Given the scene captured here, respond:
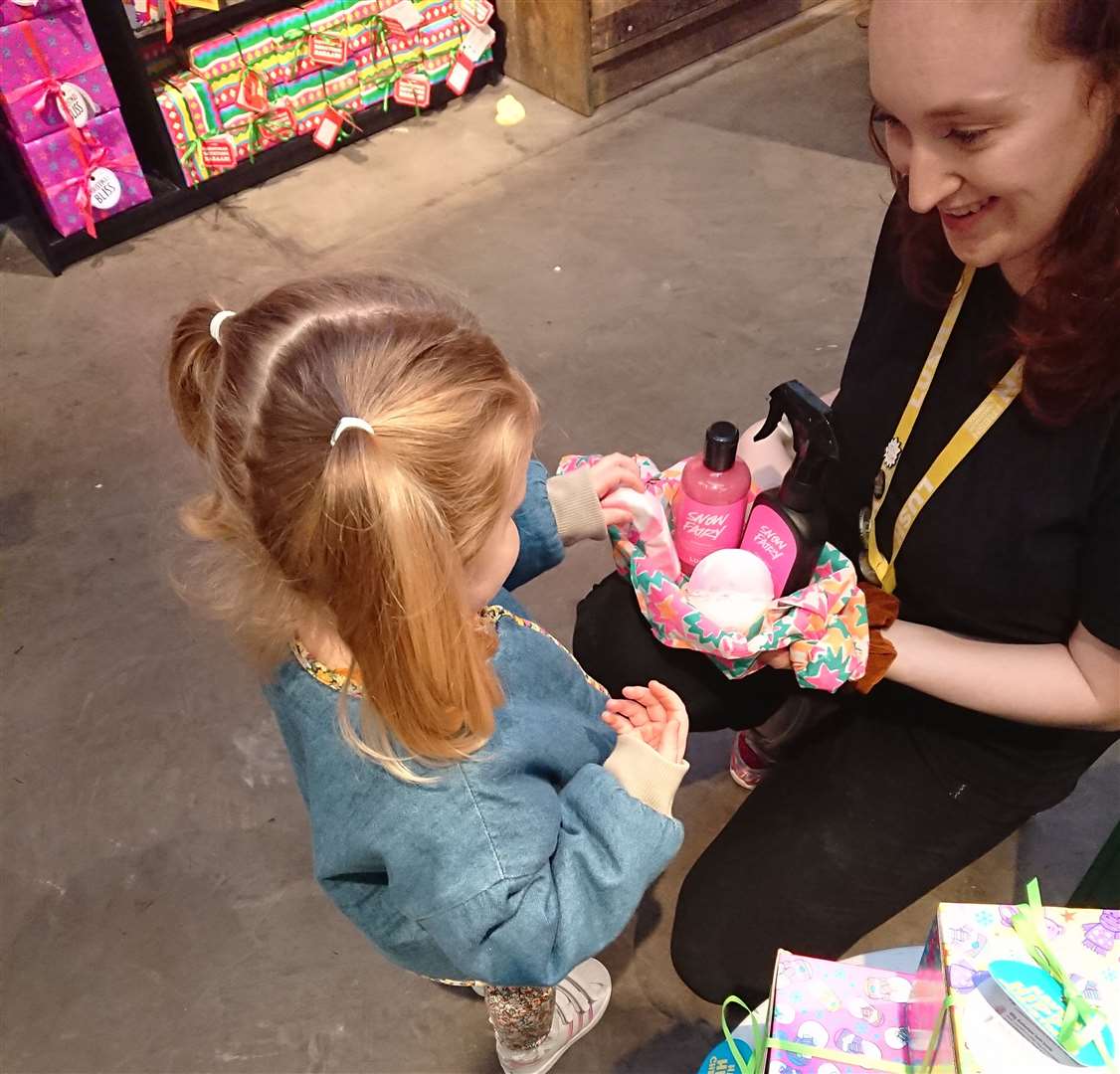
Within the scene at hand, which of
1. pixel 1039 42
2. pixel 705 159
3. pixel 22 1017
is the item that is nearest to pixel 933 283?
pixel 1039 42

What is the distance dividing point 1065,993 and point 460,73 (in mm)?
2819

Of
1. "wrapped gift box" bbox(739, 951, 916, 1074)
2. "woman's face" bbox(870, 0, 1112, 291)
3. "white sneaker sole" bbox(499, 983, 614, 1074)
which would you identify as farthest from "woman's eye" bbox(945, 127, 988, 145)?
"white sneaker sole" bbox(499, 983, 614, 1074)

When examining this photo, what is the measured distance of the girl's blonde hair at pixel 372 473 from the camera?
719 mm

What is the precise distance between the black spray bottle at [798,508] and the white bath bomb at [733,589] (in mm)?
15

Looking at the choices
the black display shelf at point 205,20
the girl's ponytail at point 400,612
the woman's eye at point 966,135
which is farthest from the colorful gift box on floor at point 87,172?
the woman's eye at point 966,135

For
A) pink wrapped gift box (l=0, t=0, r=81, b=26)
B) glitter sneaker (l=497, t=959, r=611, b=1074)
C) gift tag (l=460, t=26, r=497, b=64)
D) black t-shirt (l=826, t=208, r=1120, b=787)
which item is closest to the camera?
black t-shirt (l=826, t=208, r=1120, b=787)

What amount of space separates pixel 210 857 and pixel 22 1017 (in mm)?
316

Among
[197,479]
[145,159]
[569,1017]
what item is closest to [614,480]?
[569,1017]

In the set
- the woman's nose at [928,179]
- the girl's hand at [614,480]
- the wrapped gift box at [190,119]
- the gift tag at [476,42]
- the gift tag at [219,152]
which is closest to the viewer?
the woman's nose at [928,179]

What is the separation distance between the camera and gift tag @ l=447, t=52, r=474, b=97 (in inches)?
114

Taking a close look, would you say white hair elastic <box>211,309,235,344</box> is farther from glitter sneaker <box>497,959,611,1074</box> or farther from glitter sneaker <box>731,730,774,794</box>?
glitter sneaker <box>731,730,774,794</box>

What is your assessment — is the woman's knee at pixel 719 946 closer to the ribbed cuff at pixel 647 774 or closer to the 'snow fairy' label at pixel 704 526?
the ribbed cuff at pixel 647 774

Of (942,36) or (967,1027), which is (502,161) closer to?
(942,36)

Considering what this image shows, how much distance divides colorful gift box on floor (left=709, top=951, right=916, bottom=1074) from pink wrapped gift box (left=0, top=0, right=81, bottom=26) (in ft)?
A: 7.73
